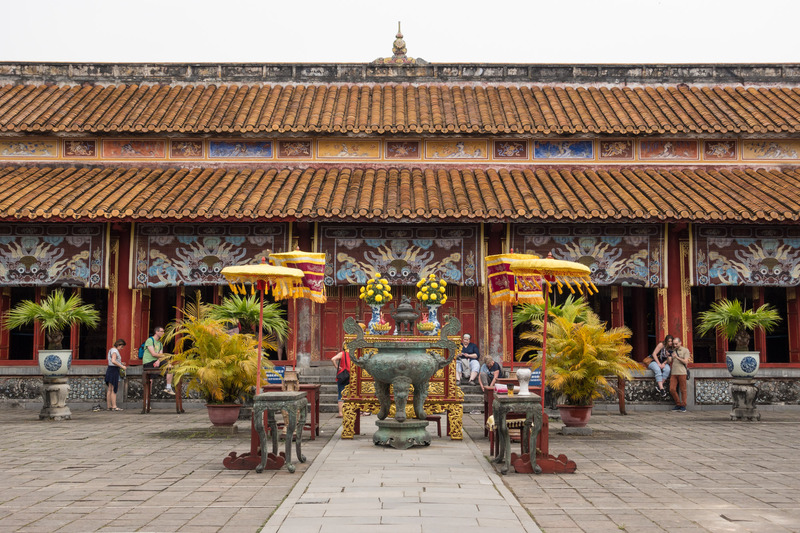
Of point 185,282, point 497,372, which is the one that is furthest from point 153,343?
point 497,372

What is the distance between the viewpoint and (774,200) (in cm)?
1503

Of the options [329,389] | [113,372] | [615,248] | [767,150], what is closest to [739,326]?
[615,248]

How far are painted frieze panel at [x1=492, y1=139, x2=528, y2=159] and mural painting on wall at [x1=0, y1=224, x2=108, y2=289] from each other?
7769mm

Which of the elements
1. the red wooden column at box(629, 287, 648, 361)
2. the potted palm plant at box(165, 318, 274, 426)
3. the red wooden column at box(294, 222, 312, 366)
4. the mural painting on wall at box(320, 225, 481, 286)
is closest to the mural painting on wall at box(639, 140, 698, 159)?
the red wooden column at box(629, 287, 648, 361)

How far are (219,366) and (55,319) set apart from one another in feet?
13.8

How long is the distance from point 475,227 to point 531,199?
1.17 metres

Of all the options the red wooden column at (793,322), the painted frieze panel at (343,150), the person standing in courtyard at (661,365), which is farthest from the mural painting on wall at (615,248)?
the painted frieze panel at (343,150)

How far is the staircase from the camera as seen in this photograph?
14.8m

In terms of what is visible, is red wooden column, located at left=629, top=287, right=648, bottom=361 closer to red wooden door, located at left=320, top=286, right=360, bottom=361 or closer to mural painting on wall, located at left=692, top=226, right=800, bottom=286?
mural painting on wall, located at left=692, top=226, right=800, bottom=286

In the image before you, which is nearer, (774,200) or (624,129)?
(774,200)

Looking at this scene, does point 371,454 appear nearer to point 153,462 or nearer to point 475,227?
point 153,462

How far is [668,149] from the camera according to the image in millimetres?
17000

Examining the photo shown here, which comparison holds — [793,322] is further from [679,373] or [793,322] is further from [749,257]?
[679,373]
